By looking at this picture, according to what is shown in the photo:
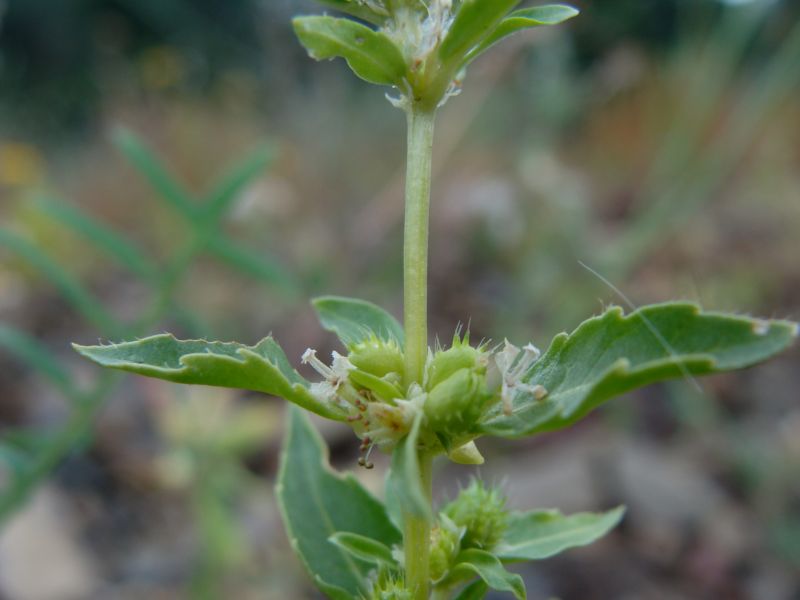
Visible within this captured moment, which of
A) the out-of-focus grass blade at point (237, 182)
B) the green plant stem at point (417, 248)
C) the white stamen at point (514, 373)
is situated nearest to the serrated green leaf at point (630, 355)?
the white stamen at point (514, 373)

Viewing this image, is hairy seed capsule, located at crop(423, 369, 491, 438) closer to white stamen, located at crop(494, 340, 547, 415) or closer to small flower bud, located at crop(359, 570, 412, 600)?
white stamen, located at crop(494, 340, 547, 415)

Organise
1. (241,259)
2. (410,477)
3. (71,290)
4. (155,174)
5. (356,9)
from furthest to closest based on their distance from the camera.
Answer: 1. (241,259)
2. (155,174)
3. (71,290)
4. (356,9)
5. (410,477)

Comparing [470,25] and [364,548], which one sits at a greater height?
[470,25]

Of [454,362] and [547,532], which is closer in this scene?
[454,362]

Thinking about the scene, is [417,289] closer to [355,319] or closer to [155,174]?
[355,319]

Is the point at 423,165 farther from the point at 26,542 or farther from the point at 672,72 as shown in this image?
the point at 672,72

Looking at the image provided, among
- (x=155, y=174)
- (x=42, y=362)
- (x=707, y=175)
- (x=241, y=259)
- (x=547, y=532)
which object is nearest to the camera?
(x=547, y=532)

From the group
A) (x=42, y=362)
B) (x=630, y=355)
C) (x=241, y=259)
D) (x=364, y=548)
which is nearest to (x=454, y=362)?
(x=630, y=355)
